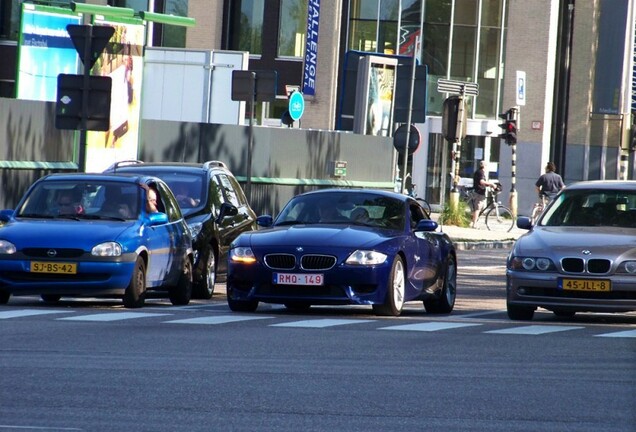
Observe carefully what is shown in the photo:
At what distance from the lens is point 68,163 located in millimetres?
31922

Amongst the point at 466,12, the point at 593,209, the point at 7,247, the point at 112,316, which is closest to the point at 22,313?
the point at 112,316

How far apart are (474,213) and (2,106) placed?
18.0m

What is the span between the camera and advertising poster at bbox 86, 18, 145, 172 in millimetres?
31203

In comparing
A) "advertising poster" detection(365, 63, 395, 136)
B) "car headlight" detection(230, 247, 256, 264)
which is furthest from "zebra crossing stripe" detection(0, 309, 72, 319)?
"advertising poster" detection(365, 63, 395, 136)

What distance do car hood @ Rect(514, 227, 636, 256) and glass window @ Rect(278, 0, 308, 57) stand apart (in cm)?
4259

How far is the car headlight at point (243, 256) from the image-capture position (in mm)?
17312

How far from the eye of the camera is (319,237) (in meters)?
17.3

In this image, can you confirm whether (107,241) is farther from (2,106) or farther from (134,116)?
(134,116)

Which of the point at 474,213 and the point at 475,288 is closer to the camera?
the point at 475,288

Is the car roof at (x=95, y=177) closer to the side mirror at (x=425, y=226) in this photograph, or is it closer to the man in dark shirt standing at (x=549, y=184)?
the side mirror at (x=425, y=226)

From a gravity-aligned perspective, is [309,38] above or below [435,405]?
above

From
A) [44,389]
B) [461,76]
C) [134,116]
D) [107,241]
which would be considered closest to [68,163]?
[134,116]

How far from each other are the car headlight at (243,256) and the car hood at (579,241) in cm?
272

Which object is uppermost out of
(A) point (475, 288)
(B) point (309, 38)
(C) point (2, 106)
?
(B) point (309, 38)
